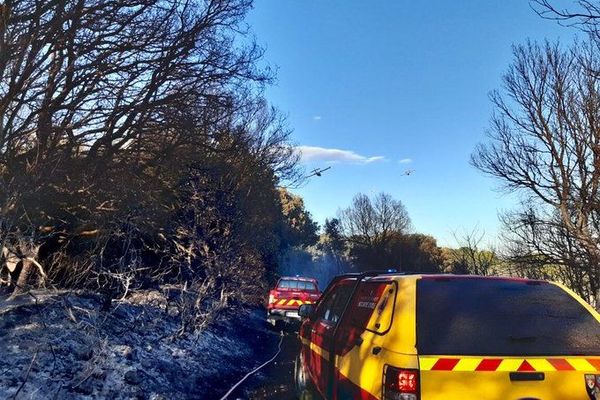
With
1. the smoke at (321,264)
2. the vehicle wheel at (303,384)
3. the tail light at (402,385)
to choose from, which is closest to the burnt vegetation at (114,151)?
the vehicle wheel at (303,384)

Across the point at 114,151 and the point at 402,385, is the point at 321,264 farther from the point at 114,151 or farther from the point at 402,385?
the point at 402,385

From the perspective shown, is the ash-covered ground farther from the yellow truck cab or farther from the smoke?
the smoke

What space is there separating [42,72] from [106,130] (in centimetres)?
239

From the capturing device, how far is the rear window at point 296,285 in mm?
17500

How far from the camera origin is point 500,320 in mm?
3512

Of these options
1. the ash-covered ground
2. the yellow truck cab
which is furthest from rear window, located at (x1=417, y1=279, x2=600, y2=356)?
the ash-covered ground

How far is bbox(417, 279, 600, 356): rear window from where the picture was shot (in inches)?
132

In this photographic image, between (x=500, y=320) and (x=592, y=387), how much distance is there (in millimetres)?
694

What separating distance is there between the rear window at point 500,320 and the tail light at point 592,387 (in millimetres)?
→ 181

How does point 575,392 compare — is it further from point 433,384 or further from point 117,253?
point 117,253

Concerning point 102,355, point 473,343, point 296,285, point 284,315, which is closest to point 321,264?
point 296,285

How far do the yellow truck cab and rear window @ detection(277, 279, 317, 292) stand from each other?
1329cm

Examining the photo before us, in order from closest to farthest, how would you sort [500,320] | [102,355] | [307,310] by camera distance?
[500,320], [307,310], [102,355]

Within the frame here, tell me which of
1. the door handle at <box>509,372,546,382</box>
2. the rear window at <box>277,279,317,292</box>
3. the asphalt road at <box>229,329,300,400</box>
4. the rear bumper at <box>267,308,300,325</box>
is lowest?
the asphalt road at <box>229,329,300,400</box>
